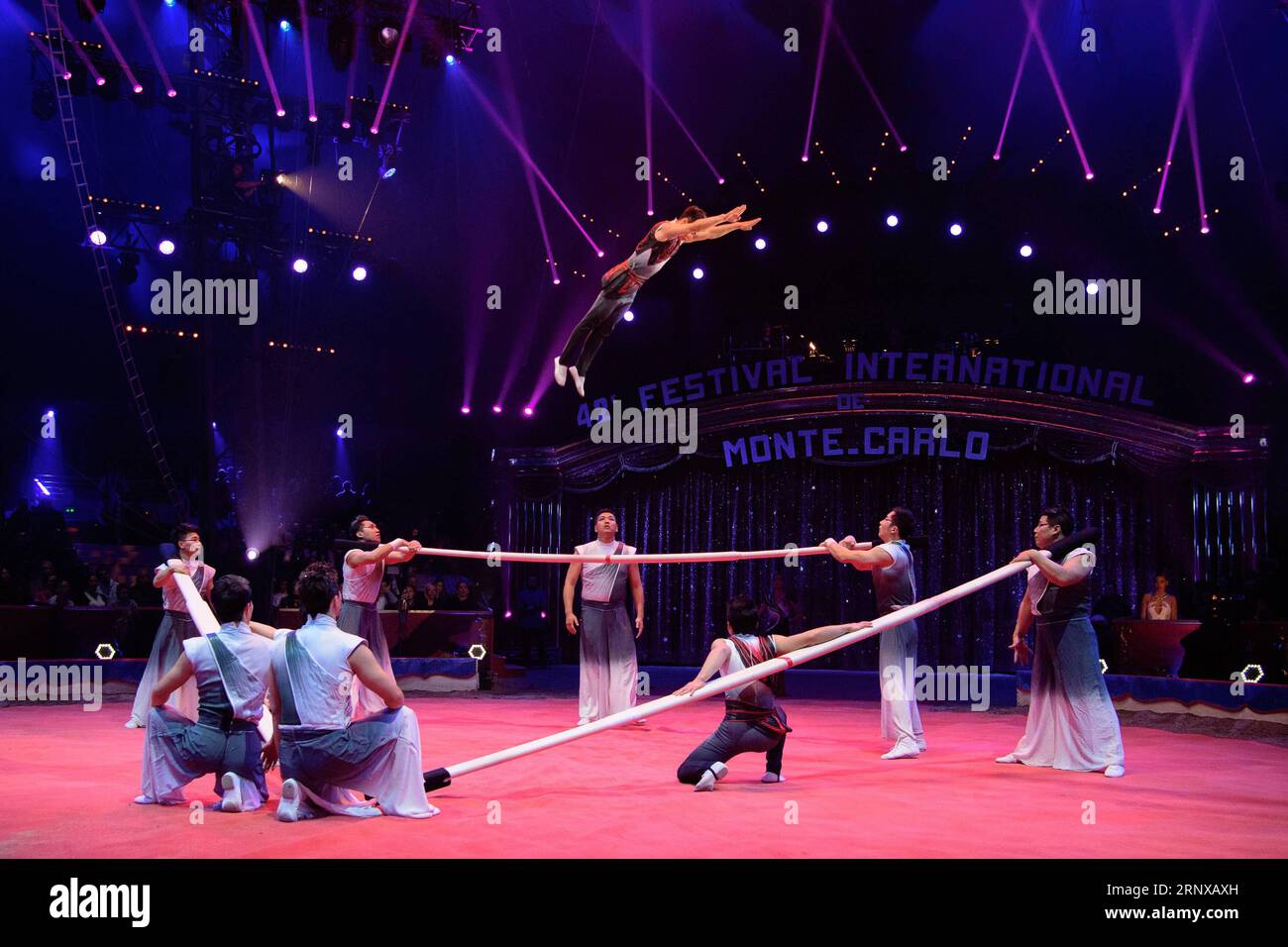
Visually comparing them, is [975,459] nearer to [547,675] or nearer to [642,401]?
[642,401]

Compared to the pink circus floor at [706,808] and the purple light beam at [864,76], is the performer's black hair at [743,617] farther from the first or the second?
the purple light beam at [864,76]

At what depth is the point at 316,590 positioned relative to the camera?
517cm

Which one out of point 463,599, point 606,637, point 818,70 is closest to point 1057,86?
point 818,70

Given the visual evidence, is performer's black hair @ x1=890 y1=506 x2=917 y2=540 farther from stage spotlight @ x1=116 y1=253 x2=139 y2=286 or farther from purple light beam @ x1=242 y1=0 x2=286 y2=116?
stage spotlight @ x1=116 y1=253 x2=139 y2=286

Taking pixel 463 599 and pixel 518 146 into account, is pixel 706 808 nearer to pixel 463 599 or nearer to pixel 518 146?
pixel 463 599

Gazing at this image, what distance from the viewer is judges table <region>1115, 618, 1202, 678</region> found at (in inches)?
448

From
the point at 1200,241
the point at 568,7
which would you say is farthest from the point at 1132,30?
A: the point at 568,7

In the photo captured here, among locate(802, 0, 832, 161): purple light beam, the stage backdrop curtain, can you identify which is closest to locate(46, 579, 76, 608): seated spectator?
the stage backdrop curtain

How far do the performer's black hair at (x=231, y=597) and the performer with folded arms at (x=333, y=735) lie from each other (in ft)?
1.43

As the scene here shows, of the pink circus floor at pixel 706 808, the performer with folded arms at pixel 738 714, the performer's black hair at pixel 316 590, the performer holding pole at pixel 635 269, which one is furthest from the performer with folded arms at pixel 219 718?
the performer holding pole at pixel 635 269

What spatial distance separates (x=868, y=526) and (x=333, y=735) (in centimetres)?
1234

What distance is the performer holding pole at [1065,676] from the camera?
692cm

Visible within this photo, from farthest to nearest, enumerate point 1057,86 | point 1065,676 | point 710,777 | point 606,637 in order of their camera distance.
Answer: point 1057,86 → point 606,637 → point 1065,676 → point 710,777

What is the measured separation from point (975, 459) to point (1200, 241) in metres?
4.26
